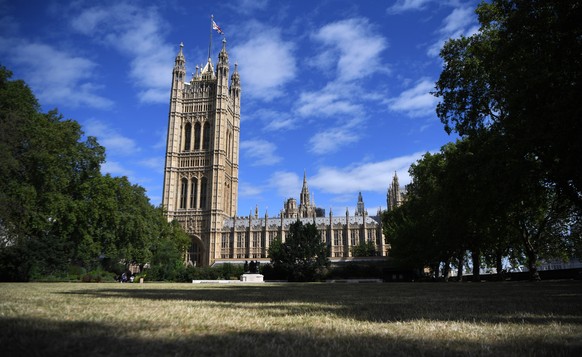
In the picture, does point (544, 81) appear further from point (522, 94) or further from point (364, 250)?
point (364, 250)

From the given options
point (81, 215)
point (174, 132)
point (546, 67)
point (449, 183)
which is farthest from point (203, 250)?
point (546, 67)

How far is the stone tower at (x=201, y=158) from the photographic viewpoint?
306 ft

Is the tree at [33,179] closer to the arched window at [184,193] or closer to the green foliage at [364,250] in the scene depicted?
the arched window at [184,193]

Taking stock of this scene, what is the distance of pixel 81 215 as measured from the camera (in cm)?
3338

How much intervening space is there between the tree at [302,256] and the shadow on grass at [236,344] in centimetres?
4327

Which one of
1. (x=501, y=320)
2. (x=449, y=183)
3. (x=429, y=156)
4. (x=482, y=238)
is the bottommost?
(x=501, y=320)

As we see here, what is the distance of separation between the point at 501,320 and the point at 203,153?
9477 cm

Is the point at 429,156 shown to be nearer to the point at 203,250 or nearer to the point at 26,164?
the point at 26,164

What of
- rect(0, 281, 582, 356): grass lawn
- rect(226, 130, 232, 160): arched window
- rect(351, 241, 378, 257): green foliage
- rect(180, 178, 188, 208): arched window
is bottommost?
rect(0, 281, 582, 356): grass lawn

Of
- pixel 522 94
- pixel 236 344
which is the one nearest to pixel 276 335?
pixel 236 344

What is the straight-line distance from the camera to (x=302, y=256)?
47344 millimetres

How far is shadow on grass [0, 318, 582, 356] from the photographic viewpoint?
3330mm

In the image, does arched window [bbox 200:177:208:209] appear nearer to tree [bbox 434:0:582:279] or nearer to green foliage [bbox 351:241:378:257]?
green foliage [bbox 351:241:378:257]

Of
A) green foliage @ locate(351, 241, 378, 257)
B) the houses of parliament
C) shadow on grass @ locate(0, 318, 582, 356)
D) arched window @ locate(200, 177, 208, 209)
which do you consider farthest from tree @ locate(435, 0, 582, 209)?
arched window @ locate(200, 177, 208, 209)
